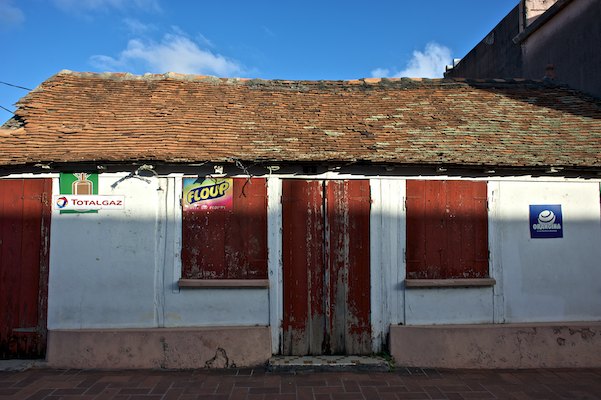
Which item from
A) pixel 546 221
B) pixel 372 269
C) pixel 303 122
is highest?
pixel 303 122

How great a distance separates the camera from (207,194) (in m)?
5.77

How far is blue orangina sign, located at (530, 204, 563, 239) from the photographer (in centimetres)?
597

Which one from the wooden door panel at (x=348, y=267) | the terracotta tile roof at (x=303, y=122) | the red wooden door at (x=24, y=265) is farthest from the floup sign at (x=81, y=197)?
the wooden door panel at (x=348, y=267)

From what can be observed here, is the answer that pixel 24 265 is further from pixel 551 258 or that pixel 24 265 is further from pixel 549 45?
pixel 549 45

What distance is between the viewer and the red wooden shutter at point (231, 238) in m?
5.70

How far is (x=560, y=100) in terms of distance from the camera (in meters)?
8.08

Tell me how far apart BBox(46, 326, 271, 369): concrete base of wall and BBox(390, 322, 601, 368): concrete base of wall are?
2.26 metres

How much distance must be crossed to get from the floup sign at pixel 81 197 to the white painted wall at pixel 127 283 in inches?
3.8

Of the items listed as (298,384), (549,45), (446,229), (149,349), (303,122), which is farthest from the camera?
(549,45)

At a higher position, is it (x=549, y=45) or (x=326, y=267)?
(x=549, y=45)

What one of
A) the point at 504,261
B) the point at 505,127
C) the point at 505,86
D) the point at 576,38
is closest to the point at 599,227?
the point at 504,261

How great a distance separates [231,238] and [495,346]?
14.2 feet

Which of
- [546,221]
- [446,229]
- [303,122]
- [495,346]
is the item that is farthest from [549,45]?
[495,346]

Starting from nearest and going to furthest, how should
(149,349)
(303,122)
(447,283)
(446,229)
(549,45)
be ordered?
(149,349), (447,283), (446,229), (303,122), (549,45)
